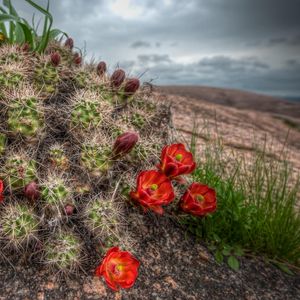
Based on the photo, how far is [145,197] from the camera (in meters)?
1.92

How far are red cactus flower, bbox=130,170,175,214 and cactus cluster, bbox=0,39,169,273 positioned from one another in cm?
12

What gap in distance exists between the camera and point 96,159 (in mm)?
1981

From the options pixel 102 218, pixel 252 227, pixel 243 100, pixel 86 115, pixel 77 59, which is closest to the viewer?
pixel 102 218

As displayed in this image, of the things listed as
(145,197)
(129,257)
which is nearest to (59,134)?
(145,197)

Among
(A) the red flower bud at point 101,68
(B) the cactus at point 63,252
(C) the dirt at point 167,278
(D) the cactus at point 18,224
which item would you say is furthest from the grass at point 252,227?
(A) the red flower bud at point 101,68

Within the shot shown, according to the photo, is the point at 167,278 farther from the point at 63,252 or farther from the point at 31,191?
the point at 31,191

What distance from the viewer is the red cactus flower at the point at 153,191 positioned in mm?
1914

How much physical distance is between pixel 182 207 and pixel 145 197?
391 mm

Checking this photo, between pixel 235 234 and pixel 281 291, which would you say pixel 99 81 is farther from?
pixel 281 291

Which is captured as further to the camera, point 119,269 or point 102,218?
point 102,218

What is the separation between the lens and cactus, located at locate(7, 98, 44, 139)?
6.49 ft

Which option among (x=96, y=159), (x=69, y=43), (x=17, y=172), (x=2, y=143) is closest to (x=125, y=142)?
(x=96, y=159)

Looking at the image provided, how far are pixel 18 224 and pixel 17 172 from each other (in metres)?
0.25

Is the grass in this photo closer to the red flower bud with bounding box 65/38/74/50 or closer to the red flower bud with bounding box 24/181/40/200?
the red flower bud with bounding box 24/181/40/200
